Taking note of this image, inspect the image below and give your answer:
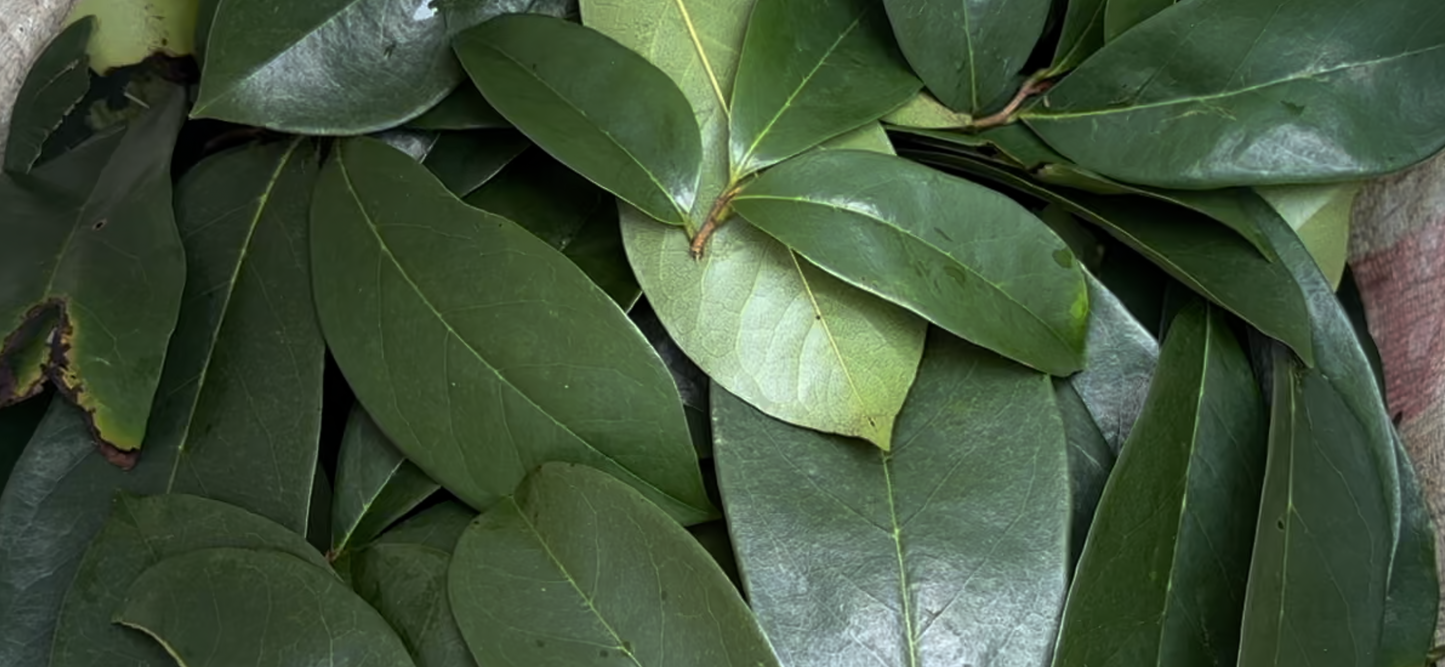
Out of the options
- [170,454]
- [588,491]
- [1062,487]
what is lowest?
[170,454]

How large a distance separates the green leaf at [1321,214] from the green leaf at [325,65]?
472mm

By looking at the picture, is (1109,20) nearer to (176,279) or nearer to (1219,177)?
(1219,177)

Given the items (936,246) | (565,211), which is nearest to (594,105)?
(565,211)

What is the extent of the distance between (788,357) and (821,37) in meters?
0.18

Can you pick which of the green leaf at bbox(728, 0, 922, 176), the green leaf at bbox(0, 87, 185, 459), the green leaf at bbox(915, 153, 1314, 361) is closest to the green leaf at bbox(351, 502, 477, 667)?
the green leaf at bbox(0, 87, 185, 459)

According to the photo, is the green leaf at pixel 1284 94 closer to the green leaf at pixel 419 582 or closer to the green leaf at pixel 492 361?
the green leaf at pixel 492 361

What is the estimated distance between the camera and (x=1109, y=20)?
0.66 meters

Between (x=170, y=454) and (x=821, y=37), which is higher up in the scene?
(x=821, y=37)

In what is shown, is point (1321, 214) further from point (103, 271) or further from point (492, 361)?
point (103, 271)

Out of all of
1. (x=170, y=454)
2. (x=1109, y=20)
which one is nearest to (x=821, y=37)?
(x=1109, y=20)

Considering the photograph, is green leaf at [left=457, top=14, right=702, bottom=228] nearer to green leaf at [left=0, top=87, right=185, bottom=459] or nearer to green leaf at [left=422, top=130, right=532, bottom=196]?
green leaf at [left=422, top=130, right=532, bottom=196]

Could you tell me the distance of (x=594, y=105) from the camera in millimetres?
606

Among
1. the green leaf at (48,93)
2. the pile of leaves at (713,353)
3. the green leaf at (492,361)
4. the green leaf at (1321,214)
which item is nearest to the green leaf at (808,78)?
the pile of leaves at (713,353)

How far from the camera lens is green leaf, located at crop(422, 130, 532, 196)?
660 mm
